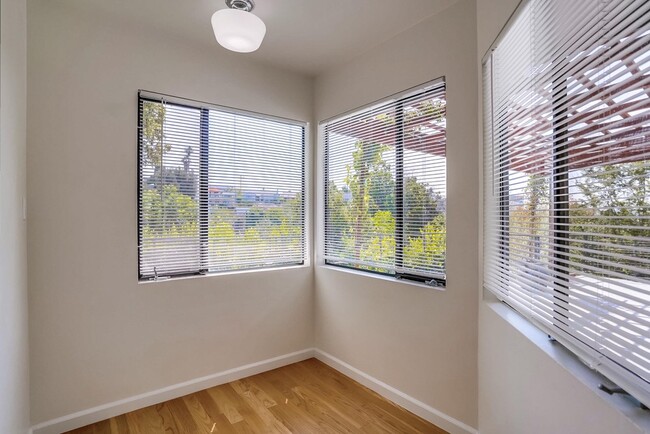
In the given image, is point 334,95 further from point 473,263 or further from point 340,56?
point 473,263

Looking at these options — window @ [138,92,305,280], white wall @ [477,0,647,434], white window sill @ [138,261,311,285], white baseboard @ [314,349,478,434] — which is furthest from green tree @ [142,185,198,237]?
white wall @ [477,0,647,434]

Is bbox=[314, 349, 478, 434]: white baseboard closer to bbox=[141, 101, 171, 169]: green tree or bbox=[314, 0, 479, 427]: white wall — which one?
bbox=[314, 0, 479, 427]: white wall

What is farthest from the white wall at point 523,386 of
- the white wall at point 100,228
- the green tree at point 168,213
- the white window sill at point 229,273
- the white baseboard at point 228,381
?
the green tree at point 168,213

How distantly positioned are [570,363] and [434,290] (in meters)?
1.07

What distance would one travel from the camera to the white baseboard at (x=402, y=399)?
6.59 feet

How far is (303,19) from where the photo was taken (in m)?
2.20

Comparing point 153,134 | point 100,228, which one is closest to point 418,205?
point 153,134

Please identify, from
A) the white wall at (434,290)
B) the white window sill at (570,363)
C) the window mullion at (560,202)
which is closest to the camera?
the white window sill at (570,363)

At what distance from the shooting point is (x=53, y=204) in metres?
2.04

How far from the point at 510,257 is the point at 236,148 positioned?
2.18 m

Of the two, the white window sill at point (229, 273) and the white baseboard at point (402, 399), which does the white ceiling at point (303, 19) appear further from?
the white baseboard at point (402, 399)

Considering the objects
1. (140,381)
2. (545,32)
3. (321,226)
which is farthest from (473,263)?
(140,381)

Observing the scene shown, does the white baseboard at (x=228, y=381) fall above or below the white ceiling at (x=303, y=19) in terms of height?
below

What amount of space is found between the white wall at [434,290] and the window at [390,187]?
11 centimetres
